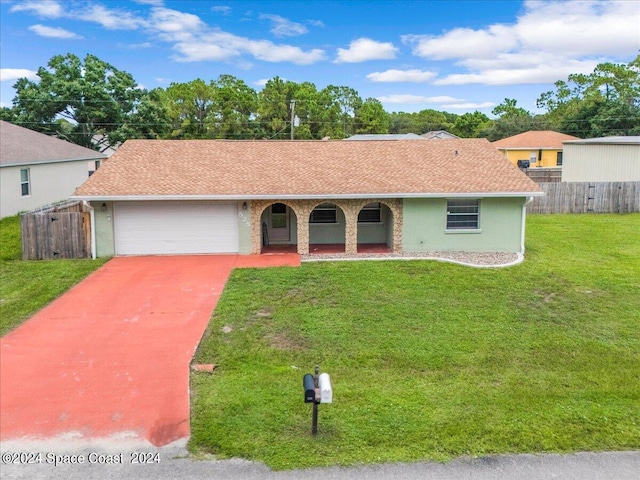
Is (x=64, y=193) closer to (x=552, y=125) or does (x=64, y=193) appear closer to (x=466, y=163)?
(x=466, y=163)

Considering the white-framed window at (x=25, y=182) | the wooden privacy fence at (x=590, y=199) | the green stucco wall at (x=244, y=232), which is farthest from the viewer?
the wooden privacy fence at (x=590, y=199)

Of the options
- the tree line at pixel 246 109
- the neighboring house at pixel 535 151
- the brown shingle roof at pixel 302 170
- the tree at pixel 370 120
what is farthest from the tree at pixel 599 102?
the brown shingle roof at pixel 302 170

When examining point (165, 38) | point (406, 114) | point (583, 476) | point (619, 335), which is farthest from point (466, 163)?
point (406, 114)

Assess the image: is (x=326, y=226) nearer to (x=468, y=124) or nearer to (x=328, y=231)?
(x=328, y=231)

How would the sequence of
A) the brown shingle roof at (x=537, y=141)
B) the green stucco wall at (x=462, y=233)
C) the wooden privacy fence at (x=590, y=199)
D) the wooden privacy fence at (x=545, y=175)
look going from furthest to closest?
the brown shingle roof at (x=537, y=141) → the wooden privacy fence at (x=545, y=175) → the wooden privacy fence at (x=590, y=199) → the green stucco wall at (x=462, y=233)

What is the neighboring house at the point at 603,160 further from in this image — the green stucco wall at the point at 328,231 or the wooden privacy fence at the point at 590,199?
the green stucco wall at the point at 328,231
